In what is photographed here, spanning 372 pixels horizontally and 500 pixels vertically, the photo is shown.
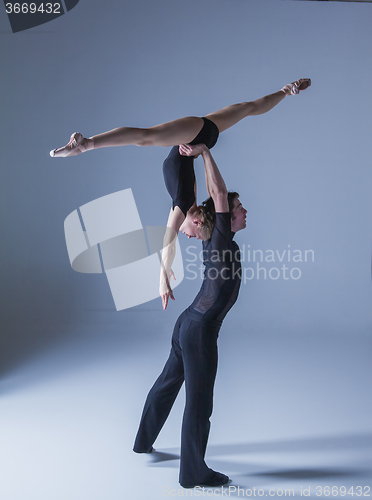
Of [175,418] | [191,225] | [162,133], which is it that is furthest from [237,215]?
[175,418]

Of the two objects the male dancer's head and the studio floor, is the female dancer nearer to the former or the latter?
the male dancer's head

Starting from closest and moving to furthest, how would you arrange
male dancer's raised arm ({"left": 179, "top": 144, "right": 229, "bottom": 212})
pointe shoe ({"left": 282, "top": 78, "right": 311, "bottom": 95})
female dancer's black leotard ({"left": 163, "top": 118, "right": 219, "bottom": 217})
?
male dancer's raised arm ({"left": 179, "top": 144, "right": 229, "bottom": 212})
female dancer's black leotard ({"left": 163, "top": 118, "right": 219, "bottom": 217})
pointe shoe ({"left": 282, "top": 78, "right": 311, "bottom": 95})

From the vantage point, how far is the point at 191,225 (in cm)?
286

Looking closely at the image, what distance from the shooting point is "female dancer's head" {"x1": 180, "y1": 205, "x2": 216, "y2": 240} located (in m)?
2.77

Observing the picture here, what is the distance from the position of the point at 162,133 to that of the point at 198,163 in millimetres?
2995

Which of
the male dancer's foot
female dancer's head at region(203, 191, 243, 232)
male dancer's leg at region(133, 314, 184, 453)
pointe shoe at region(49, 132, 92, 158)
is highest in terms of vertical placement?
pointe shoe at region(49, 132, 92, 158)

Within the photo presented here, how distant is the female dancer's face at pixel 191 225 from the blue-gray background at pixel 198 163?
2470mm

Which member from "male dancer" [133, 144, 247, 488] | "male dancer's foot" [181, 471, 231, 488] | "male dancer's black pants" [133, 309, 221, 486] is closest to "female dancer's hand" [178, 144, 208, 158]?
"male dancer" [133, 144, 247, 488]

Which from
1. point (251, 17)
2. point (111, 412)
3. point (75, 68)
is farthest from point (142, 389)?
point (251, 17)

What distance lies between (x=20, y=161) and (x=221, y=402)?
12.7ft

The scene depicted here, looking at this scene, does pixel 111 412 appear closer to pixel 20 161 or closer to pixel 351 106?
pixel 20 161

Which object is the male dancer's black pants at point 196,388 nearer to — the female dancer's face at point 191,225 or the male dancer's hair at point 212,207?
the female dancer's face at point 191,225

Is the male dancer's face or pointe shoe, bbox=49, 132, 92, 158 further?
the male dancer's face

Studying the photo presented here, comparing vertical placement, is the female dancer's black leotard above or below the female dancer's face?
above
